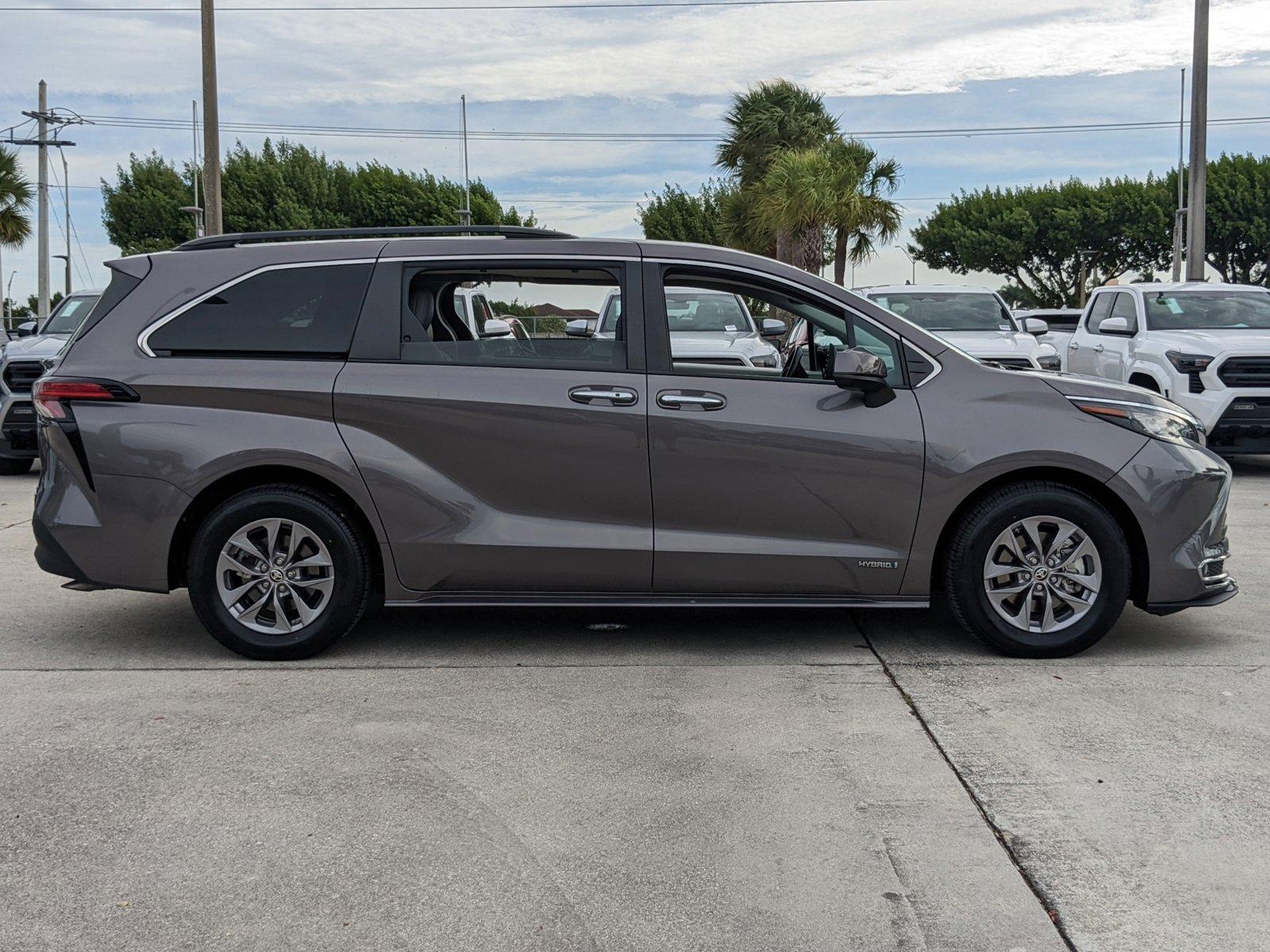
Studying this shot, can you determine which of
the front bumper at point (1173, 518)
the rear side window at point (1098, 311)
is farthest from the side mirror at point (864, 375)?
the rear side window at point (1098, 311)

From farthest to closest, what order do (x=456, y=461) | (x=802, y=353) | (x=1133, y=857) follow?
1. (x=802, y=353)
2. (x=456, y=461)
3. (x=1133, y=857)

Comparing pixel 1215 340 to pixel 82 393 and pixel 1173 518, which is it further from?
pixel 82 393

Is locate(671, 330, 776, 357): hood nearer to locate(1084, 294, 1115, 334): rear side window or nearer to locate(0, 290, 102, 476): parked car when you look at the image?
locate(1084, 294, 1115, 334): rear side window

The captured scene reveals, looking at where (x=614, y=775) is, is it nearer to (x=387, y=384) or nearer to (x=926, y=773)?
(x=926, y=773)

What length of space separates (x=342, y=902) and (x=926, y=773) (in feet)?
6.36

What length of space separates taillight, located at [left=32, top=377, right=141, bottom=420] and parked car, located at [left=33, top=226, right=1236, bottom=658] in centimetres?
1

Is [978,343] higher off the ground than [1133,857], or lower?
higher

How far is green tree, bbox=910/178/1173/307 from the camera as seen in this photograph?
193 ft

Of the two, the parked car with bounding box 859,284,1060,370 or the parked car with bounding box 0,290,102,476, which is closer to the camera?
the parked car with bounding box 0,290,102,476

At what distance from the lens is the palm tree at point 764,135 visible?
4072cm

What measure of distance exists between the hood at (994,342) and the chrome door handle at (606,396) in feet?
28.1

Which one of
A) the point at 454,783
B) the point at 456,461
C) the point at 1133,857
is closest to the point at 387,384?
the point at 456,461

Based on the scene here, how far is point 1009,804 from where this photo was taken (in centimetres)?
413

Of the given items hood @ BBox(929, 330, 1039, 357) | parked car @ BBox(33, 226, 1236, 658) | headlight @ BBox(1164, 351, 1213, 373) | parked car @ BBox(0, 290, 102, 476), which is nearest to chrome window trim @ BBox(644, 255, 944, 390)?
parked car @ BBox(33, 226, 1236, 658)
